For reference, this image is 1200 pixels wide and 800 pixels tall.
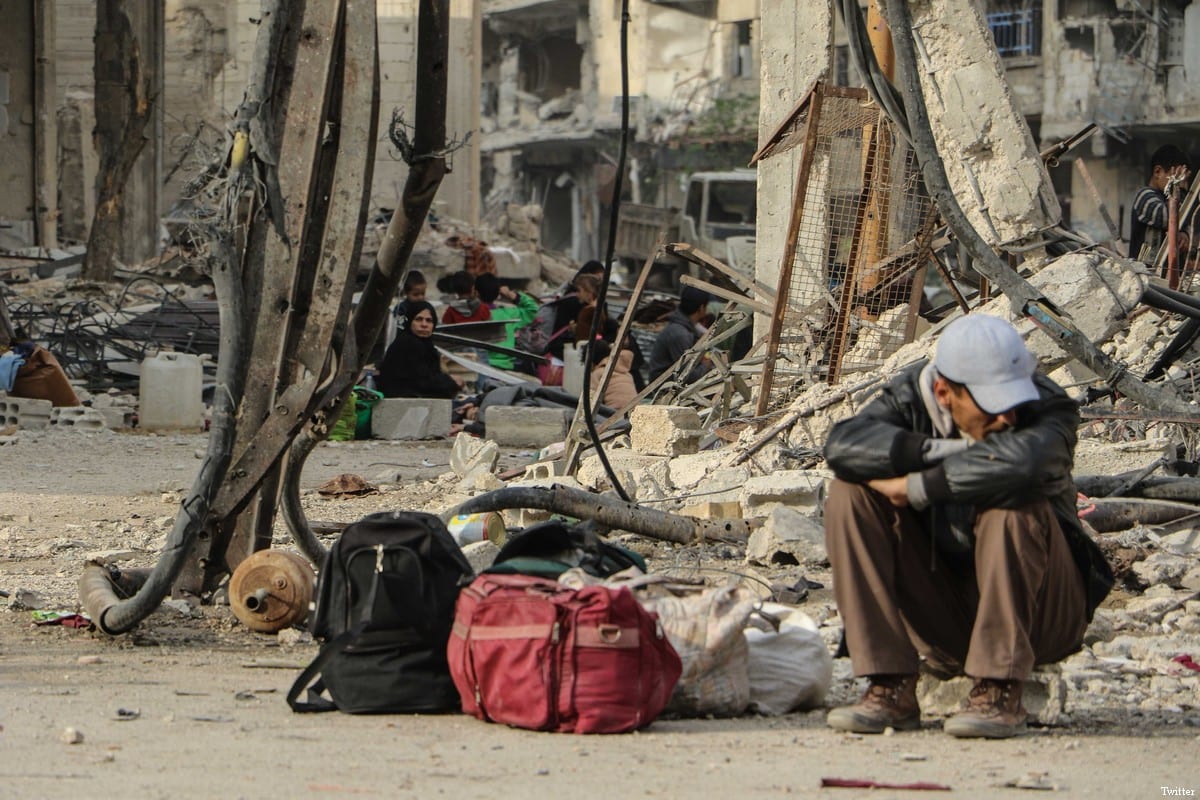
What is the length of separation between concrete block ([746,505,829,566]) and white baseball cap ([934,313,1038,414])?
2.75 m

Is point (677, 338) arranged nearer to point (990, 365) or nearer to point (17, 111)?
point (990, 365)

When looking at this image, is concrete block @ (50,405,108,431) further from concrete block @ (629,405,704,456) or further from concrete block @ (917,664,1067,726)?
concrete block @ (917,664,1067,726)

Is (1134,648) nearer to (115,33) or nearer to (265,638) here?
(265,638)

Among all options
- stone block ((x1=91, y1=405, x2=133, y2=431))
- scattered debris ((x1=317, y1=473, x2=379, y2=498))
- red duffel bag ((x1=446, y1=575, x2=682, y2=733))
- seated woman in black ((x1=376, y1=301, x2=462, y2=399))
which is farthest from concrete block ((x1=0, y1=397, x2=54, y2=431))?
red duffel bag ((x1=446, y1=575, x2=682, y2=733))

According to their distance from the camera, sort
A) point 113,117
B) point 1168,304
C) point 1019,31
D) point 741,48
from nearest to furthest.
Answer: point 1168,304, point 113,117, point 1019,31, point 741,48

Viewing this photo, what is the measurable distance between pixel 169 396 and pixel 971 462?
9.54m

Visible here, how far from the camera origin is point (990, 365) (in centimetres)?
384

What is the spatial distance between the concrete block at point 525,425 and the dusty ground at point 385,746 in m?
6.28

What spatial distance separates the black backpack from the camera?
4.14m

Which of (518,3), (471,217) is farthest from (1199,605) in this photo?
(518,3)

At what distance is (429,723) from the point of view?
4062mm

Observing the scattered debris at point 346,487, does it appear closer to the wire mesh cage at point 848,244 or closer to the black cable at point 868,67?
the wire mesh cage at point 848,244

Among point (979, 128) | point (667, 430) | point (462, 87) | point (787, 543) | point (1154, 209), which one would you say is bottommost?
point (787, 543)

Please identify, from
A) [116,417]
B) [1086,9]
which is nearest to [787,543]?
[116,417]
